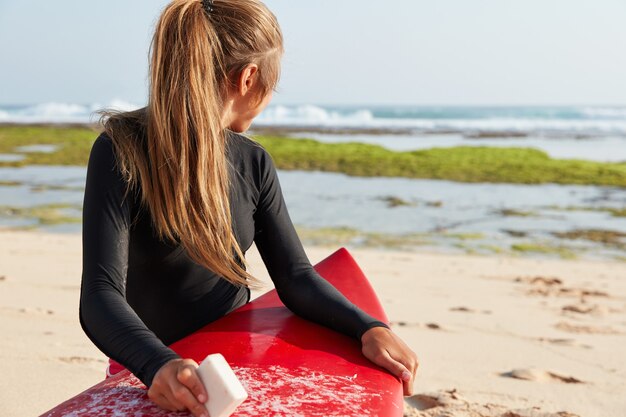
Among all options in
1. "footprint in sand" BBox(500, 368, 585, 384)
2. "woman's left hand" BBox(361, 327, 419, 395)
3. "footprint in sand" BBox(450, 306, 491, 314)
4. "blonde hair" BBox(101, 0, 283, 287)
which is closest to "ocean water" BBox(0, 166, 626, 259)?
"footprint in sand" BBox(450, 306, 491, 314)

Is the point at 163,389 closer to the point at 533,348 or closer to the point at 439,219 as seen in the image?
the point at 533,348

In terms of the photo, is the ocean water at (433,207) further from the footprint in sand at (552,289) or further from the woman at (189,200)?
the woman at (189,200)

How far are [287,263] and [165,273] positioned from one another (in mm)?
339

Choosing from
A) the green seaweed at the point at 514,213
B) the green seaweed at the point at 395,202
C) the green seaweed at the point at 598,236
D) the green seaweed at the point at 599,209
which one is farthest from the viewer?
the green seaweed at the point at 395,202

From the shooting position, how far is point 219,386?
1.35 m

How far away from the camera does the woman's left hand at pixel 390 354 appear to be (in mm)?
1806

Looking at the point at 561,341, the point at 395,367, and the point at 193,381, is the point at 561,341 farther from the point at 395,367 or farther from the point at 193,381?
the point at 193,381

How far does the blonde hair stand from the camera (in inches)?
68.3

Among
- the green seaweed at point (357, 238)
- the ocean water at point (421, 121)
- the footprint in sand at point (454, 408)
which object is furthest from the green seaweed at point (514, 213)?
the ocean water at point (421, 121)

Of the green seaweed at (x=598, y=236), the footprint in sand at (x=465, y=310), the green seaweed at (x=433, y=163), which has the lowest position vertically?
the green seaweed at (x=433, y=163)

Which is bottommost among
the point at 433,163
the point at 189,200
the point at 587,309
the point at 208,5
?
the point at 433,163

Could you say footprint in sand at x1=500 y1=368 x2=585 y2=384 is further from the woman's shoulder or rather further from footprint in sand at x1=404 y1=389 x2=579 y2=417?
the woman's shoulder

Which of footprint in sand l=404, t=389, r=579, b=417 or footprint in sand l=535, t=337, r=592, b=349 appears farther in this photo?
footprint in sand l=535, t=337, r=592, b=349

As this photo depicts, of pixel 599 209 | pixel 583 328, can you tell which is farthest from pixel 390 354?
pixel 599 209
